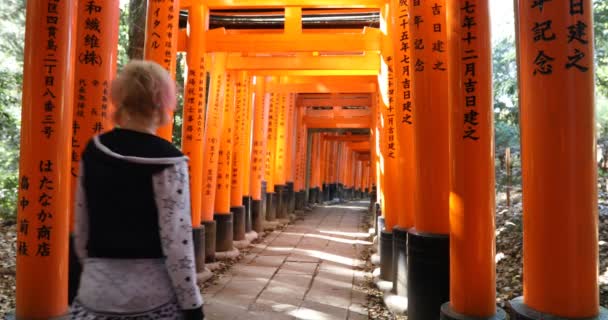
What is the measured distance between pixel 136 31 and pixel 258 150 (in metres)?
5.55

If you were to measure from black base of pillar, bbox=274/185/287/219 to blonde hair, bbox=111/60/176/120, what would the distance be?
12.3 metres

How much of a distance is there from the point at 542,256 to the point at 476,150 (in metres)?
0.84

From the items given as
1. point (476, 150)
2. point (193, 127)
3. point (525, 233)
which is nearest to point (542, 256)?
point (525, 233)

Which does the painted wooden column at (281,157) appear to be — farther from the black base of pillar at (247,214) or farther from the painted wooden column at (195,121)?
the painted wooden column at (195,121)

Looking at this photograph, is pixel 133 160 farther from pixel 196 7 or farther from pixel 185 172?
pixel 196 7

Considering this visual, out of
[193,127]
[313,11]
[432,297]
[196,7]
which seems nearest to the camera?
[432,297]

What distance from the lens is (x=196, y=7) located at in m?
6.68

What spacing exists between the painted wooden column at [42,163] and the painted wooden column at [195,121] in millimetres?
2972

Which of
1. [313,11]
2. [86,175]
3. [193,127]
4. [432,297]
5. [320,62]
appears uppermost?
[313,11]

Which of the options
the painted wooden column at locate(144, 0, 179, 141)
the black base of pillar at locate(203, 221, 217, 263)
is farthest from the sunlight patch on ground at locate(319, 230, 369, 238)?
the painted wooden column at locate(144, 0, 179, 141)

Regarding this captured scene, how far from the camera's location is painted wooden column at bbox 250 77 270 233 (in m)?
11.2

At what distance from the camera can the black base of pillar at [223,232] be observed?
790cm

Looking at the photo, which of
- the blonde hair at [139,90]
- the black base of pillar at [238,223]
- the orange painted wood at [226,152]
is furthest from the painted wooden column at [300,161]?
the blonde hair at [139,90]

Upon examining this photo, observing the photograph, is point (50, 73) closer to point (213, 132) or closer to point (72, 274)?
point (72, 274)
